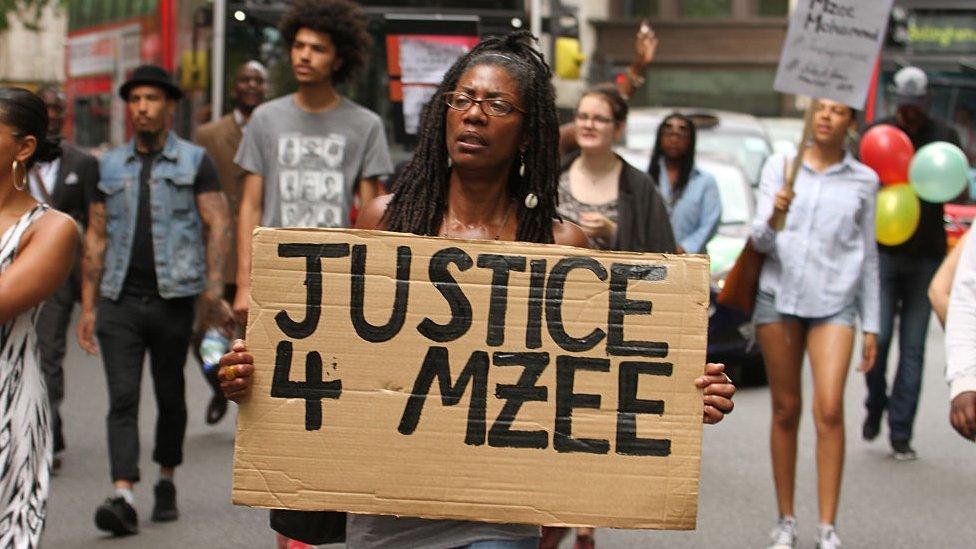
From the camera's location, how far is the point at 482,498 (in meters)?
3.53

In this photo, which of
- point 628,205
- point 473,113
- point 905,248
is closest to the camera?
point 473,113

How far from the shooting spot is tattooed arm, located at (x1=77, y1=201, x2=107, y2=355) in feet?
23.6

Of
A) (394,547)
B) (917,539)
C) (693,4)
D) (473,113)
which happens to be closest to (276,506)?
(394,547)

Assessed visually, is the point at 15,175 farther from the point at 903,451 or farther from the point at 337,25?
the point at 903,451

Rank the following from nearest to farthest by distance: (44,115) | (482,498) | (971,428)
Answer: (482,498)
(971,428)
(44,115)

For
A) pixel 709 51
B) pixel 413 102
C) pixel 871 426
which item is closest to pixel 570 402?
pixel 413 102

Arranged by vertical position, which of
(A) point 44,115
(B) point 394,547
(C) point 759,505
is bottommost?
(C) point 759,505

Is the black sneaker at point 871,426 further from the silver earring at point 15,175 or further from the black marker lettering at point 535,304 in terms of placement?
the black marker lettering at point 535,304

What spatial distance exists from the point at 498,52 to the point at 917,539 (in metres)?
4.19

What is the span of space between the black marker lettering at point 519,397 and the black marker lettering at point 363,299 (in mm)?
229

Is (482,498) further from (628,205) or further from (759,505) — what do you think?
(759,505)

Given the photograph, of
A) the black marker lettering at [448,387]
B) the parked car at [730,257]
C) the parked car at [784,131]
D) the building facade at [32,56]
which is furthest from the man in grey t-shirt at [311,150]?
the building facade at [32,56]

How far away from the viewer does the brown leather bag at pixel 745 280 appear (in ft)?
23.0

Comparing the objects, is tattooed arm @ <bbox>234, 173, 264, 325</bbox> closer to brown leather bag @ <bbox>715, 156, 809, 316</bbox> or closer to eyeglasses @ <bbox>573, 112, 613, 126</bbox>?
eyeglasses @ <bbox>573, 112, 613, 126</bbox>
